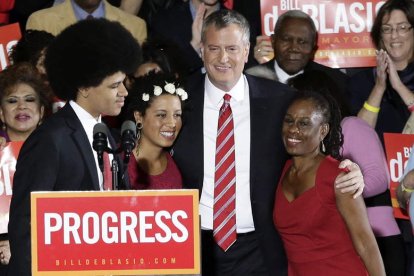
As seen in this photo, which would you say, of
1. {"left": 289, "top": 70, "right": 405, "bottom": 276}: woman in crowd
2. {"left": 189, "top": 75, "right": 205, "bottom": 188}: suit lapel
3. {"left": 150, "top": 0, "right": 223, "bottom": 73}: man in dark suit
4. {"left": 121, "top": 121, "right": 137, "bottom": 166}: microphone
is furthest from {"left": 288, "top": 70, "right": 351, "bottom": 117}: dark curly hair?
{"left": 121, "top": 121, "right": 137, "bottom": 166}: microphone

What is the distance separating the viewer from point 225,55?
16.4ft

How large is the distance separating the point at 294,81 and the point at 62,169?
1.97m

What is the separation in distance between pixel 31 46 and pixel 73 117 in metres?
2.24

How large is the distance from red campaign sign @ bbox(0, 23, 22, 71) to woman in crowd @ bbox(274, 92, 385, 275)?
2442mm

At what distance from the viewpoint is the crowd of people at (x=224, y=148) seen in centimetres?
421

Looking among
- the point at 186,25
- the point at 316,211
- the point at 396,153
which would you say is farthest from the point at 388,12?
the point at 316,211

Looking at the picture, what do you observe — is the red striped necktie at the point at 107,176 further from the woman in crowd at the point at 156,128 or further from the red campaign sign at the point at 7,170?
the red campaign sign at the point at 7,170

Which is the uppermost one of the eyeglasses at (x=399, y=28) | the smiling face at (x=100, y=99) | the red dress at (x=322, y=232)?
the eyeglasses at (x=399, y=28)

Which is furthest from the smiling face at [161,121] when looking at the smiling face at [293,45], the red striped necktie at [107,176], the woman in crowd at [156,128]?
the smiling face at [293,45]

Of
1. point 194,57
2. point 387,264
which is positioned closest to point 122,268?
point 387,264

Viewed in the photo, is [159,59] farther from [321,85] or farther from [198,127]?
[198,127]

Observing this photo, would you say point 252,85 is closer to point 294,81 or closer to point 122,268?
point 294,81

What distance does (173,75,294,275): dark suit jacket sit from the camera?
494 centimetres

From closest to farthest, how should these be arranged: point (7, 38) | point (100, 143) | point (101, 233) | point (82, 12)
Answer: point (101, 233), point (100, 143), point (7, 38), point (82, 12)
